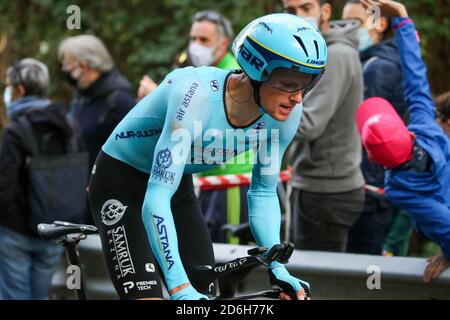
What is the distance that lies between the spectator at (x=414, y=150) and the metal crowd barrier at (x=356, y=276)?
11cm

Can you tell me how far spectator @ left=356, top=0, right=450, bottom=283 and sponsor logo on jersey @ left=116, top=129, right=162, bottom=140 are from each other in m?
1.50

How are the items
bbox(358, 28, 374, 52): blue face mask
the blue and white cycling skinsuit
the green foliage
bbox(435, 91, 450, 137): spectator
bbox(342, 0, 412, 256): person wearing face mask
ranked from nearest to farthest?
the blue and white cycling skinsuit < bbox(435, 91, 450, 137): spectator < bbox(342, 0, 412, 256): person wearing face mask < bbox(358, 28, 374, 52): blue face mask < the green foliage

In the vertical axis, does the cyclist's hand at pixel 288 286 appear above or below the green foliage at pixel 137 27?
below

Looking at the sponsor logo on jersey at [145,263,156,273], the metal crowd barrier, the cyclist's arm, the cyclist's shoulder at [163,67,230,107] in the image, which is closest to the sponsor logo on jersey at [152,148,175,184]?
the cyclist's shoulder at [163,67,230,107]

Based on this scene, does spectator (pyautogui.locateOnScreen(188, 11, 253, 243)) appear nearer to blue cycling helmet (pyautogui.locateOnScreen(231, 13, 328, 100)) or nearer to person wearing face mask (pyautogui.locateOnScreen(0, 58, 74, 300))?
person wearing face mask (pyautogui.locateOnScreen(0, 58, 74, 300))

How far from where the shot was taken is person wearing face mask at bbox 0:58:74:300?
273 inches

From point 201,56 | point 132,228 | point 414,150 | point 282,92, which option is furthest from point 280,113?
point 201,56

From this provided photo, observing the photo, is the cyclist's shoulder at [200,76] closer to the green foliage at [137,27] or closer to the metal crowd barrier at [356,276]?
the metal crowd barrier at [356,276]

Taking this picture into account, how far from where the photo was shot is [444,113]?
6.04 meters

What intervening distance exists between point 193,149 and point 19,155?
2.97 meters

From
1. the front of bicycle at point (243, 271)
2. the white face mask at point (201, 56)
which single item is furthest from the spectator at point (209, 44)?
the front of bicycle at point (243, 271)

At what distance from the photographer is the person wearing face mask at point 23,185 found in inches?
273

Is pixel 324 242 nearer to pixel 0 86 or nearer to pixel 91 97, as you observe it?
pixel 91 97
